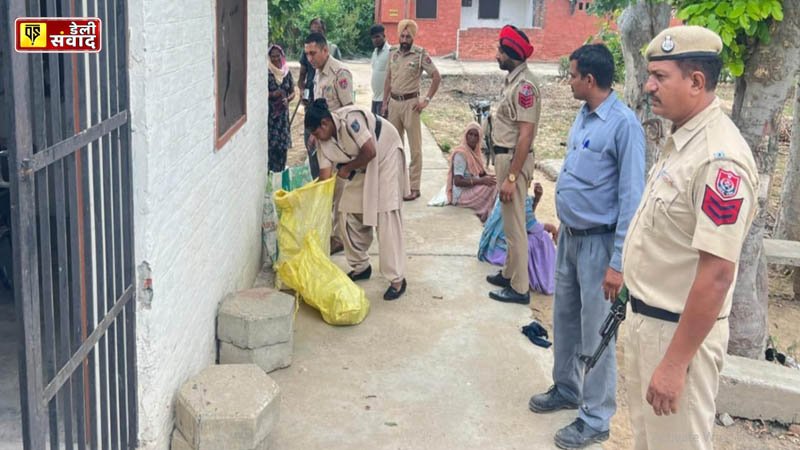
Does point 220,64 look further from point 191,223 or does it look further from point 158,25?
point 158,25

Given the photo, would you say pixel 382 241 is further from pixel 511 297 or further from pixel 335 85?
pixel 335 85

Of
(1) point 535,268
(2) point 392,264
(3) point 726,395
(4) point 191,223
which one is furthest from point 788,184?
(4) point 191,223

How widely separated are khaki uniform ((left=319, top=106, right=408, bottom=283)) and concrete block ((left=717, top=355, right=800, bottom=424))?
2.40 metres

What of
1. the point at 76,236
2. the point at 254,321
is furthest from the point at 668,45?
the point at 254,321

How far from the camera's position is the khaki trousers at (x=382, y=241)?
18.9 feet

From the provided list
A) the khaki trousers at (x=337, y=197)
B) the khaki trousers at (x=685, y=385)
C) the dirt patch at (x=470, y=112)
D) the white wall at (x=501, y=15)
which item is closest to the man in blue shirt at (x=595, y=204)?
the khaki trousers at (x=685, y=385)

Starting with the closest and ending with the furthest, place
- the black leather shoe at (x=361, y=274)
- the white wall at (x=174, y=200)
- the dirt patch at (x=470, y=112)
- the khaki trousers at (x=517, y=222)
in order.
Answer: the white wall at (x=174, y=200) → the khaki trousers at (x=517, y=222) → the black leather shoe at (x=361, y=274) → the dirt patch at (x=470, y=112)

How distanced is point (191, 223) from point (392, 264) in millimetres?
2224

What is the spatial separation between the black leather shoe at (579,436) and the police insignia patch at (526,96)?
7.72 feet

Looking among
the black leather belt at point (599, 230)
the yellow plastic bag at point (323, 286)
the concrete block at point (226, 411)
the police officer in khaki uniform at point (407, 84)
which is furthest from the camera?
the police officer in khaki uniform at point (407, 84)

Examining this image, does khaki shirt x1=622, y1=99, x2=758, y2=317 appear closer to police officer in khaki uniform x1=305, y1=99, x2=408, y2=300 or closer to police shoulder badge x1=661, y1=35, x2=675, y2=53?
police shoulder badge x1=661, y1=35, x2=675, y2=53

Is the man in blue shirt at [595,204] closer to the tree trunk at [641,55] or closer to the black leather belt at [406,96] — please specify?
the tree trunk at [641,55]

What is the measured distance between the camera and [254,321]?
14.6 ft

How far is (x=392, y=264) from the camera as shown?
5816mm
